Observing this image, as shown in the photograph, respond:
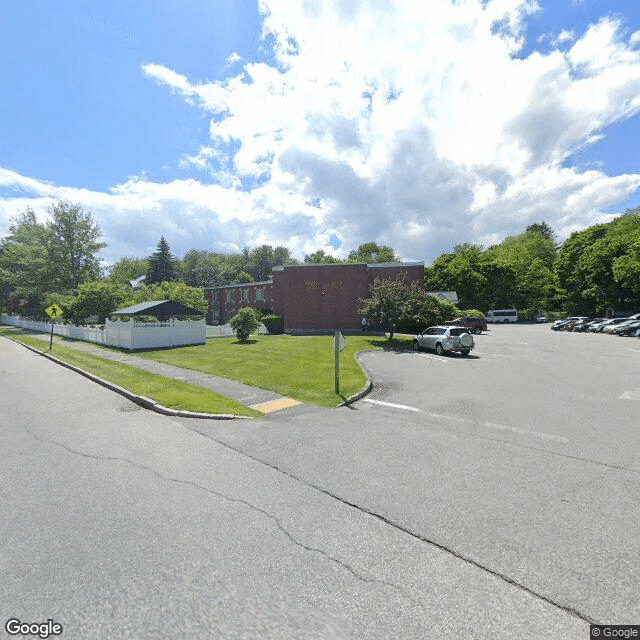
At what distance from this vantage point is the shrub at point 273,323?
3772 cm

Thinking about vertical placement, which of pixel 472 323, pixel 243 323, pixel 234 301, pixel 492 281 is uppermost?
pixel 492 281

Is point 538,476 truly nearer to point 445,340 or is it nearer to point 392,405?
point 392,405

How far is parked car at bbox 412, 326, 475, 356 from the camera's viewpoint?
19828 mm

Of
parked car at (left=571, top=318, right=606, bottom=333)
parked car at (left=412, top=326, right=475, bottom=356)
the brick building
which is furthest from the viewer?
parked car at (left=571, top=318, right=606, bottom=333)

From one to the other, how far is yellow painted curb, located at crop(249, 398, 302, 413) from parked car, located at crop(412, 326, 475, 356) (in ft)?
43.3

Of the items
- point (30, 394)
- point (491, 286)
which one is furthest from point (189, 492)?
point (491, 286)

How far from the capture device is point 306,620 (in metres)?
2.78

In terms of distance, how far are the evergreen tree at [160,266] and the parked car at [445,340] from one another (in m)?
56.0

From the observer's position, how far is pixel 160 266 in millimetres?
65312

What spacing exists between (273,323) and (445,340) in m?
21.4

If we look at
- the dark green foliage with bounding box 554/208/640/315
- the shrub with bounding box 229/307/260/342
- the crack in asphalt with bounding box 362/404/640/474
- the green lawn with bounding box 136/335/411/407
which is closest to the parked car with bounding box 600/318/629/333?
the dark green foliage with bounding box 554/208/640/315

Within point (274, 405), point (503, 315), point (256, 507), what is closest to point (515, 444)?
point (256, 507)

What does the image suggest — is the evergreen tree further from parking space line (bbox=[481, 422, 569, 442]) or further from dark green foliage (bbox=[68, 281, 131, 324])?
parking space line (bbox=[481, 422, 569, 442])

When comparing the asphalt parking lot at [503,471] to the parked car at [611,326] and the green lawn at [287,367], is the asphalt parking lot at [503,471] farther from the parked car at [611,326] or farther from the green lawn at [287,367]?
the parked car at [611,326]
